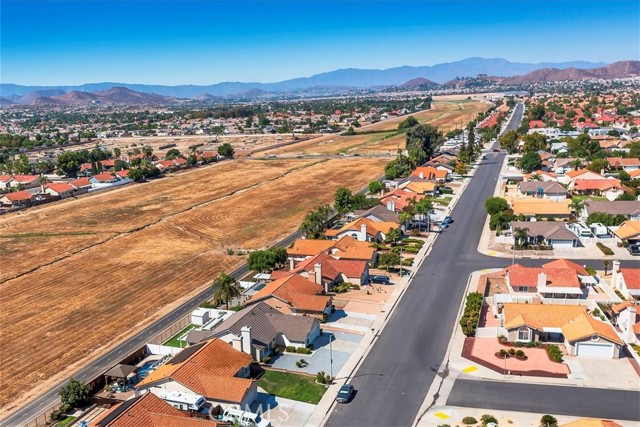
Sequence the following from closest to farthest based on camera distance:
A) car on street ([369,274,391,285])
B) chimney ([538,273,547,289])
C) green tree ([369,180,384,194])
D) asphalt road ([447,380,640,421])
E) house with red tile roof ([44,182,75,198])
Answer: asphalt road ([447,380,640,421]), chimney ([538,273,547,289]), car on street ([369,274,391,285]), green tree ([369,180,384,194]), house with red tile roof ([44,182,75,198])

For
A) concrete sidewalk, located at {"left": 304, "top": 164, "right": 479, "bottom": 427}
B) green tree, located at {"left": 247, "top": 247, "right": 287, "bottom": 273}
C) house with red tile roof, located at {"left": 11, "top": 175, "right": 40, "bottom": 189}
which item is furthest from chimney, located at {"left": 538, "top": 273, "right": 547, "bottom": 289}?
house with red tile roof, located at {"left": 11, "top": 175, "right": 40, "bottom": 189}

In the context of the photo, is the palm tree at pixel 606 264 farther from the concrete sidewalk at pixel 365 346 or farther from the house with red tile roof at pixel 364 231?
the house with red tile roof at pixel 364 231

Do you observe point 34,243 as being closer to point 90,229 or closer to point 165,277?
point 90,229

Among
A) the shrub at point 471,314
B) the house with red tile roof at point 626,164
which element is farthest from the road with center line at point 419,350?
the house with red tile roof at point 626,164

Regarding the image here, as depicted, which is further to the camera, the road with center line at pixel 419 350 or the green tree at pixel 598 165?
the green tree at pixel 598 165

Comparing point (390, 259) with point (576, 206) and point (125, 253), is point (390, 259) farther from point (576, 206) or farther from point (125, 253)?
point (576, 206)

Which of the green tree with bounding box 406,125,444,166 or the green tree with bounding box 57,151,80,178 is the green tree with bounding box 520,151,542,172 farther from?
the green tree with bounding box 57,151,80,178

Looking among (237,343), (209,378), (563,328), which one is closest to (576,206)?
(563,328)
